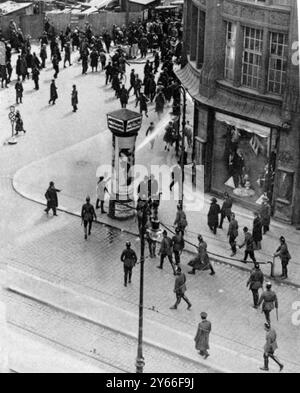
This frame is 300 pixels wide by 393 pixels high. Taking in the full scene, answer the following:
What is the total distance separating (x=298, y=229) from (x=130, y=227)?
581 centimetres

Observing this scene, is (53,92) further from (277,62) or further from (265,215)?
(265,215)

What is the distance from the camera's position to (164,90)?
41406 millimetres

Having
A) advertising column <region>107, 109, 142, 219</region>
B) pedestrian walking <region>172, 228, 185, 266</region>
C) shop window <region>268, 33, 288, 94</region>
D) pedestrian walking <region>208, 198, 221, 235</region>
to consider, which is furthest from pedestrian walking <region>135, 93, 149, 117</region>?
pedestrian walking <region>172, 228, 185, 266</region>

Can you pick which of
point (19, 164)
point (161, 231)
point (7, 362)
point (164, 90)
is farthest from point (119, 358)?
point (164, 90)

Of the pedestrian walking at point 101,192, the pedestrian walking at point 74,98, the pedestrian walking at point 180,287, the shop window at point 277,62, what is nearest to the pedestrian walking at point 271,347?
the pedestrian walking at point 180,287

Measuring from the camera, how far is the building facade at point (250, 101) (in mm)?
28239

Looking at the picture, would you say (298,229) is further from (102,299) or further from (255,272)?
(102,299)

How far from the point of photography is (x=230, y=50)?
30266 mm

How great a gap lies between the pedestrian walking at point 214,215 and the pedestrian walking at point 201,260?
2758 millimetres

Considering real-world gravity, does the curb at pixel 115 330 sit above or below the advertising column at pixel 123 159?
below

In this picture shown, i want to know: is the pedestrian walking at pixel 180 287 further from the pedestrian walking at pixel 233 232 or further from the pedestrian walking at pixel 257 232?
the pedestrian walking at pixel 257 232

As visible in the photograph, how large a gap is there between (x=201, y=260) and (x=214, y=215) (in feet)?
9.89

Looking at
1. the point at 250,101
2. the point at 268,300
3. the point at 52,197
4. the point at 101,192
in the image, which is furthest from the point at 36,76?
the point at 268,300

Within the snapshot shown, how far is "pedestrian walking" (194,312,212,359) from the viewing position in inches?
847
